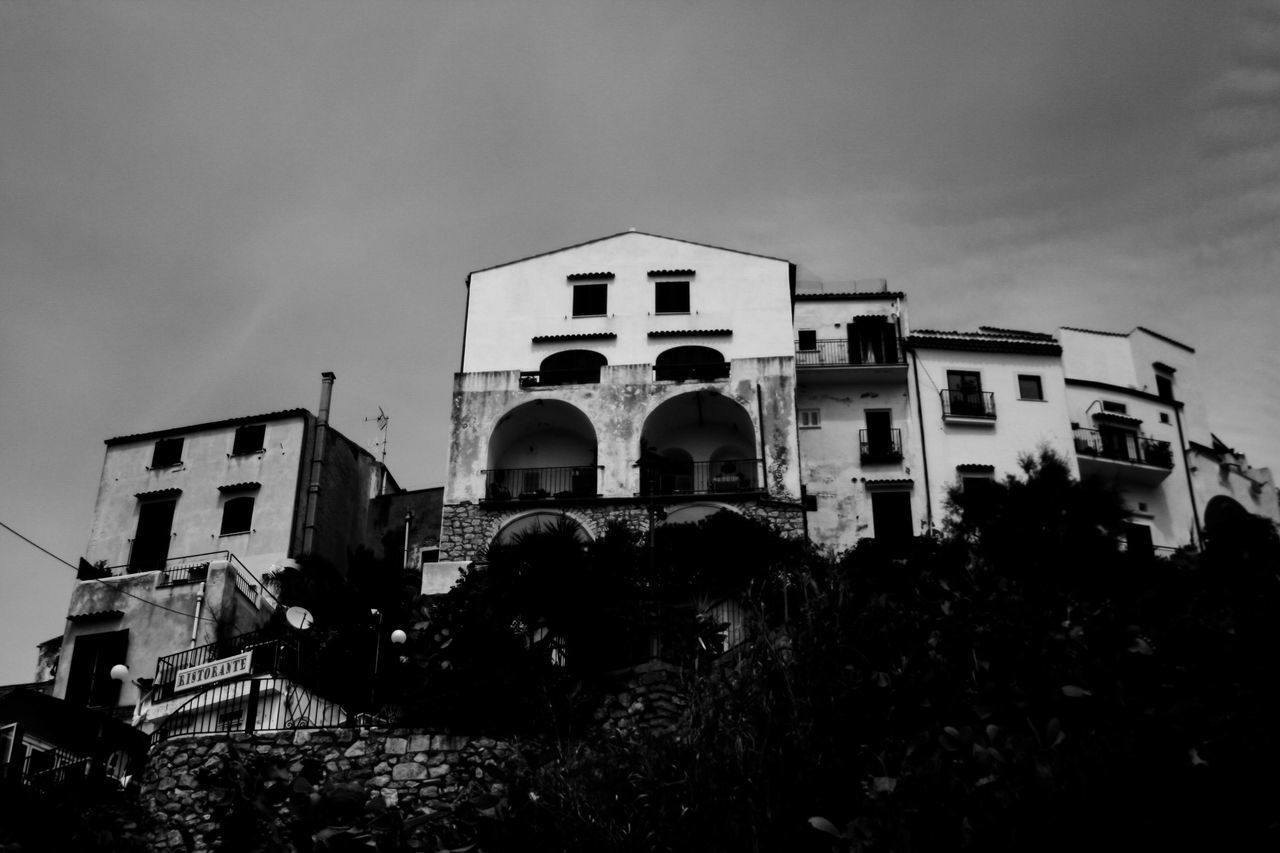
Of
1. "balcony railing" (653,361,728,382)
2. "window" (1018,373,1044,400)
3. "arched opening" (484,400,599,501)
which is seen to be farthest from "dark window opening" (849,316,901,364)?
"arched opening" (484,400,599,501)

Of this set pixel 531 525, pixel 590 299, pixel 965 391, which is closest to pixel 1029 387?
pixel 965 391

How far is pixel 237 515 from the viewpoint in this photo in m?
39.9

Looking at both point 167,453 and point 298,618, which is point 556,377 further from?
point 298,618

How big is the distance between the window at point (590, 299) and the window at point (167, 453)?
42.8ft

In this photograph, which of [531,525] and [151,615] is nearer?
[151,615]

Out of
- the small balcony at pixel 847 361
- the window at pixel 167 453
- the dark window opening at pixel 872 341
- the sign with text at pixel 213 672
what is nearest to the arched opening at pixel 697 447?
the small balcony at pixel 847 361

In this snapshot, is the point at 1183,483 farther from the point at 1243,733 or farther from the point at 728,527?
the point at 1243,733

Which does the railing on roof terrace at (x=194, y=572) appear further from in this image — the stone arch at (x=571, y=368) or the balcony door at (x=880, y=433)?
the balcony door at (x=880, y=433)

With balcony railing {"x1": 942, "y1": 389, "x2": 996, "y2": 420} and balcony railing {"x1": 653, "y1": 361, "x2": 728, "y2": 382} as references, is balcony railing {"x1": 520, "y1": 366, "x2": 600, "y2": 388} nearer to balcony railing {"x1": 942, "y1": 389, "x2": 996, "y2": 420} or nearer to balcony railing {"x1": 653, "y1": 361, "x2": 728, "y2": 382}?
balcony railing {"x1": 653, "y1": 361, "x2": 728, "y2": 382}

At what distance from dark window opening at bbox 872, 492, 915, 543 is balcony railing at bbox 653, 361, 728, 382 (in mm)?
5854

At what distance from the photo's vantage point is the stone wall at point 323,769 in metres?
21.5

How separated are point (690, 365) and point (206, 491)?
594 inches

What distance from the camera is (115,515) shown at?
4062 centimetres

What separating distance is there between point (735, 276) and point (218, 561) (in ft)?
57.4
